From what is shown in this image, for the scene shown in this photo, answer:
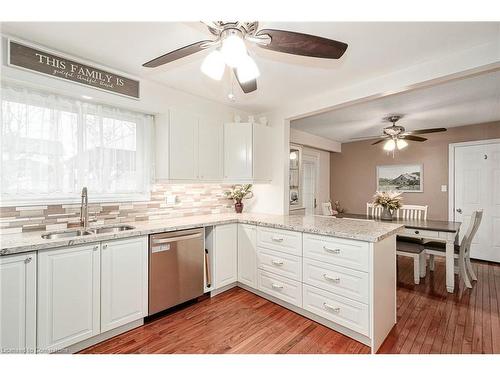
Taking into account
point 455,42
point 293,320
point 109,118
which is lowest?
point 293,320

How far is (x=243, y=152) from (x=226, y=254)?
1.29m

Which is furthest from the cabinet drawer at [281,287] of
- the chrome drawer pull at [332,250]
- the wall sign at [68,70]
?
the wall sign at [68,70]


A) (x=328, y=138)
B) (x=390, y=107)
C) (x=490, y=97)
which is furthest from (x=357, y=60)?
(x=328, y=138)

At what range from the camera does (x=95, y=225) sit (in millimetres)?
2322

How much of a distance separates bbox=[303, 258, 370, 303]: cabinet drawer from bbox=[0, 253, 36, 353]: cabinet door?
205 centimetres

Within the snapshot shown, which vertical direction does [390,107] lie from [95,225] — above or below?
above

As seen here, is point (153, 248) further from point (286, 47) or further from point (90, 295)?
point (286, 47)

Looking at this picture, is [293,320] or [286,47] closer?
[286,47]

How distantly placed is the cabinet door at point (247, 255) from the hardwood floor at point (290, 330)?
191 millimetres

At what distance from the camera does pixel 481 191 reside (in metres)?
4.12

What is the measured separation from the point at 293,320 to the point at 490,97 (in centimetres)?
355

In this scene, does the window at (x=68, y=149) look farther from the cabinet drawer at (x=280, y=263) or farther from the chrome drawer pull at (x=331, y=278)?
the chrome drawer pull at (x=331, y=278)

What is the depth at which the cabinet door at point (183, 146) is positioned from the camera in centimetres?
269

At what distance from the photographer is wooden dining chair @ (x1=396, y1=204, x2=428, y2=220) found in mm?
4001
